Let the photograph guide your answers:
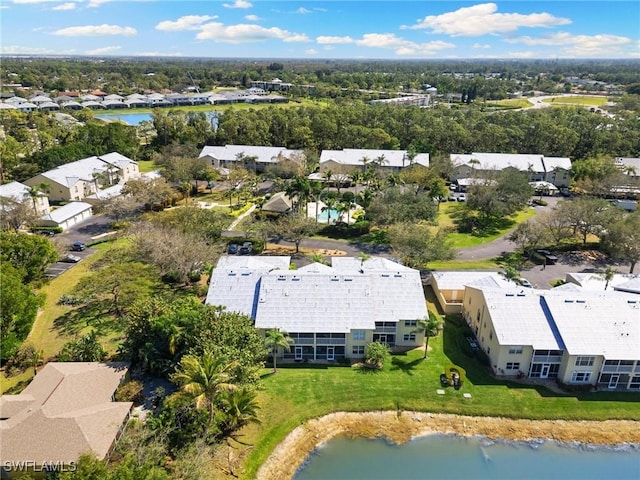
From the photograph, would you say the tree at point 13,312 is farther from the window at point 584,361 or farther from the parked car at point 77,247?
the window at point 584,361

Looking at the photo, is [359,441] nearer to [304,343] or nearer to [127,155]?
[304,343]

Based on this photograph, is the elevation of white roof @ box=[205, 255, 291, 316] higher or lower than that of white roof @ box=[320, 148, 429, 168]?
lower

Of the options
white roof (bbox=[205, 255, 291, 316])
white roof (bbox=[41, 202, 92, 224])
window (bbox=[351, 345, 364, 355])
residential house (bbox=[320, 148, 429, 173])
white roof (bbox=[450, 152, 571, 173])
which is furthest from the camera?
residential house (bbox=[320, 148, 429, 173])

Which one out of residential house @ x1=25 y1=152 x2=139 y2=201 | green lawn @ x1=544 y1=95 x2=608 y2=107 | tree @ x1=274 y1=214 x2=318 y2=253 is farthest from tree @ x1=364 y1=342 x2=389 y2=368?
green lawn @ x1=544 y1=95 x2=608 y2=107

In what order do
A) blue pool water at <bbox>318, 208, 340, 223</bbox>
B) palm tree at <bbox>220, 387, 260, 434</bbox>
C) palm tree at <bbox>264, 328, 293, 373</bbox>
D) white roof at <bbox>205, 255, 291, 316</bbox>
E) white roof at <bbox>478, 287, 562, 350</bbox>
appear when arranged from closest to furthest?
palm tree at <bbox>220, 387, 260, 434</bbox>, palm tree at <bbox>264, 328, 293, 373</bbox>, white roof at <bbox>478, 287, 562, 350</bbox>, white roof at <bbox>205, 255, 291, 316</bbox>, blue pool water at <bbox>318, 208, 340, 223</bbox>

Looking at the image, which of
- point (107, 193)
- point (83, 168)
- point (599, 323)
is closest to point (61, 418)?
point (599, 323)

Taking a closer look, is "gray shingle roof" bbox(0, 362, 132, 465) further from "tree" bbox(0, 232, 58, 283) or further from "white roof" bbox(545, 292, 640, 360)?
"white roof" bbox(545, 292, 640, 360)
